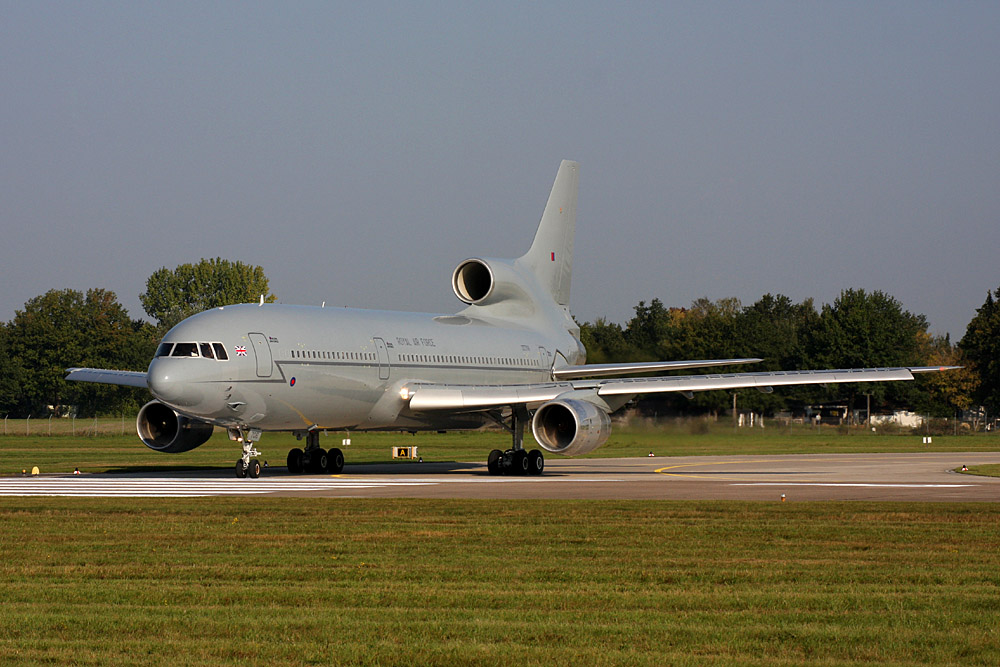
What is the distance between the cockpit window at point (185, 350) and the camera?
3038 centimetres

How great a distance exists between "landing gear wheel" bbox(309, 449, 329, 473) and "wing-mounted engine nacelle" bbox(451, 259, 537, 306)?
9.72m

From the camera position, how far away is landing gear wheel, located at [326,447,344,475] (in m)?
35.9

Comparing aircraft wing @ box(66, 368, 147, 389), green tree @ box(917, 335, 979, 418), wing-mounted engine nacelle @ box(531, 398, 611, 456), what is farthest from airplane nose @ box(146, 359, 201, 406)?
green tree @ box(917, 335, 979, 418)

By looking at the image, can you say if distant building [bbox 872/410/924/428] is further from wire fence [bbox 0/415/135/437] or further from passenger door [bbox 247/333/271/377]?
passenger door [bbox 247/333/271/377]

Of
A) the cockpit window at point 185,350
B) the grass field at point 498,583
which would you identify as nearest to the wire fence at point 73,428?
the cockpit window at point 185,350

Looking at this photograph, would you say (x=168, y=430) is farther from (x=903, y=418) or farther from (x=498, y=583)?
(x=903, y=418)

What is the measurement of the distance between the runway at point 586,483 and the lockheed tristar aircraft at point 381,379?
4.49 feet

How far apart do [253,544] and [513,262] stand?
29.6 metres

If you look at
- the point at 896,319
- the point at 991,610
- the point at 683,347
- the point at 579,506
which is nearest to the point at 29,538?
the point at 579,506

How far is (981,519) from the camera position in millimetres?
19547

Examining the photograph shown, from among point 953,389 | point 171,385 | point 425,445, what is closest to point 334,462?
point 171,385

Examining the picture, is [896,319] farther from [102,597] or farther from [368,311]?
[102,597]

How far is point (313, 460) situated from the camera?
35.7m

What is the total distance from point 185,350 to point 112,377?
7.79 m
